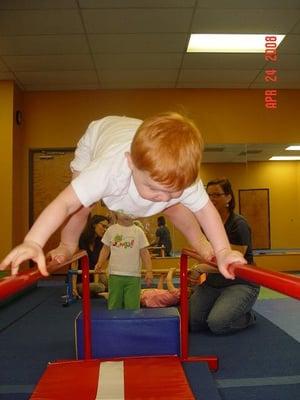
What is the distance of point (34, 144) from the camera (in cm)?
703

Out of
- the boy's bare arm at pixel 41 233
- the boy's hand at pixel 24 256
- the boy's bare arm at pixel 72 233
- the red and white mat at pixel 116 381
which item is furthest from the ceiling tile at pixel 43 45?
the boy's hand at pixel 24 256

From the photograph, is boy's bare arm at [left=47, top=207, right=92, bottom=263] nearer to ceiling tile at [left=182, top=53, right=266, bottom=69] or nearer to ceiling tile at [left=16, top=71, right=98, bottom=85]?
ceiling tile at [left=182, top=53, right=266, bottom=69]

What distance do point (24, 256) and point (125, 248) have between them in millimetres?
2622

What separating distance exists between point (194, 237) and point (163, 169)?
2.51ft

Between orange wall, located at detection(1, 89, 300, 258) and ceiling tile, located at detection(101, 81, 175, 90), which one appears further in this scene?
orange wall, located at detection(1, 89, 300, 258)

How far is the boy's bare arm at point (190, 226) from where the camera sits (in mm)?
1929

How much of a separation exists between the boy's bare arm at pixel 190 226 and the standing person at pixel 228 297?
56.8 inches

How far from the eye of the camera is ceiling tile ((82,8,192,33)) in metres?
4.59

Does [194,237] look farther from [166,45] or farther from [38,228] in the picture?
[166,45]

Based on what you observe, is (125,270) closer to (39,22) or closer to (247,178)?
(39,22)

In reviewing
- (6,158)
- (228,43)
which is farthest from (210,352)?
(6,158)

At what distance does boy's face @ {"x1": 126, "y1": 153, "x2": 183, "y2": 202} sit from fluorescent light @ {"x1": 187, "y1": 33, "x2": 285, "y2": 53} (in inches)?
163

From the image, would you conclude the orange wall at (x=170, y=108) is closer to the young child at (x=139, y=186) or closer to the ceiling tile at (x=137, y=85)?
the ceiling tile at (x=137, y=85)

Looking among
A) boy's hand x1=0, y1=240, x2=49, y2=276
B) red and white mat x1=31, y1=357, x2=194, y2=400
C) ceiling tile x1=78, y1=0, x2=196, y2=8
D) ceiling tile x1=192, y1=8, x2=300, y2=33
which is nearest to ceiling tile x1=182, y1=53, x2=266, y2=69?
ceiling tile x1=192, y1=8, x2=300, y2=33
